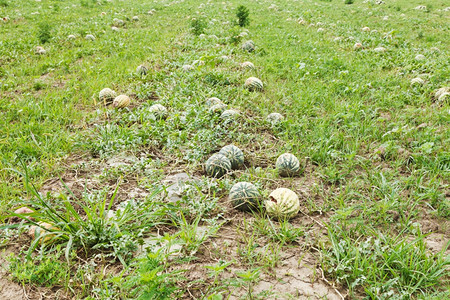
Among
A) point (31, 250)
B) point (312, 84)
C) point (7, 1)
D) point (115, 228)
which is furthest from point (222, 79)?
point (7, 1)

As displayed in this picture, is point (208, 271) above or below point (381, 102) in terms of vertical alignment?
below

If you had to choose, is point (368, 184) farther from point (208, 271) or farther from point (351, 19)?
point (351, 19)

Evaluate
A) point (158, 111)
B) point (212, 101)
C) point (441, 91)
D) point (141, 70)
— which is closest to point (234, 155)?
point (212, 101)

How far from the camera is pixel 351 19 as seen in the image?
11.5 metres

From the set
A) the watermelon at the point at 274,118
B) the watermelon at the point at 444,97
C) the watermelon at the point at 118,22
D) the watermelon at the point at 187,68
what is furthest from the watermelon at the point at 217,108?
the watermelon at the point at 118,22

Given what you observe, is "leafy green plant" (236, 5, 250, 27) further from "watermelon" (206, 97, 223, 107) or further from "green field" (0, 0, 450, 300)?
"watermelon" (206, 97, 223, 107)

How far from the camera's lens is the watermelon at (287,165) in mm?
3158

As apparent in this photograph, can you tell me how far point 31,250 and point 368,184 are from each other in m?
2.94

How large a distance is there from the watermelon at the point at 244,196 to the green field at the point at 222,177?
→ 0.21ft

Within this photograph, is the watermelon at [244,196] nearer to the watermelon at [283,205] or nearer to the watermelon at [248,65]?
the watermelon at [283,205]

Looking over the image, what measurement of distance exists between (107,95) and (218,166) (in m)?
2.57

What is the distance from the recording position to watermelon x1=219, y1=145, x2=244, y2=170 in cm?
327

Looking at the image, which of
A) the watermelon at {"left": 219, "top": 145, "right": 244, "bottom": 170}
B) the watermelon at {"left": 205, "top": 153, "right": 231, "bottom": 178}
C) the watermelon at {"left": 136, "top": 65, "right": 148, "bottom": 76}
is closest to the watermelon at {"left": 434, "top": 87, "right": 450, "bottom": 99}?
the watermelon at {"left": 219, "top": 145, "right": 244, "bottom": 170}

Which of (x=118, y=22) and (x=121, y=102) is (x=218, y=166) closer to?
(x=121, y=102)
